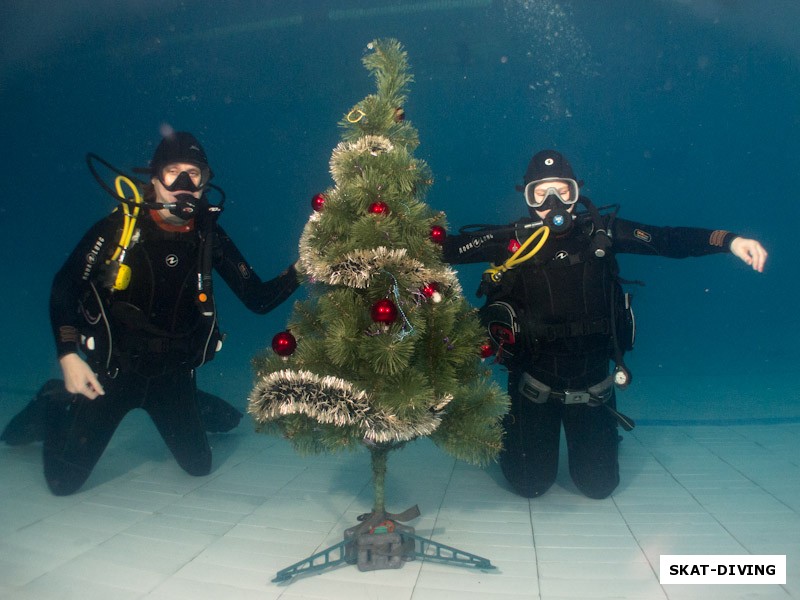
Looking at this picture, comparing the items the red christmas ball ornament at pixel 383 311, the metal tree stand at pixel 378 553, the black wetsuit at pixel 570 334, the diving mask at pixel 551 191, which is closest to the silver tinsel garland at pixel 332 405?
the red christmas ball ornament at pixel 383 311

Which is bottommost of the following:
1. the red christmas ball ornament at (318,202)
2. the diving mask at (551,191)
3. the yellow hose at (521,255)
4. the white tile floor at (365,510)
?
the white tile floor at (365,510)

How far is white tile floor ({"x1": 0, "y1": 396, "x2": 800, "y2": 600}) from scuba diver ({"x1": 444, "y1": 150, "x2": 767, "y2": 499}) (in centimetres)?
33

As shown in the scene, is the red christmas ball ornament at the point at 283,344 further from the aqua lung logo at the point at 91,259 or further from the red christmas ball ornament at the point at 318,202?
the aqua lung logo at the point at 91,259

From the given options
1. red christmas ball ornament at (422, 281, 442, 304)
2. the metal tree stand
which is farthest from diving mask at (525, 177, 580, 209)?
the metal tree stand

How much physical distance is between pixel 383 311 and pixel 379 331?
0.22 metres

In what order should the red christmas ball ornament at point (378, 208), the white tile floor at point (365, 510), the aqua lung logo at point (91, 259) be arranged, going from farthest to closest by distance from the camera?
1. the aqua lung logo at point (91, 259)
2. the white tile floor at point (365, 510)
3. the red christmas ball ornament at point (378, 208)

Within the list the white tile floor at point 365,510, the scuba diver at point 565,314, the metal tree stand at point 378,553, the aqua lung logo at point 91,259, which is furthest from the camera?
the scuba diver at point 565,314

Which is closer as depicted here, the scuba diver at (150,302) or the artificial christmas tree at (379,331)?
the artificial christmas tree at (379,331)

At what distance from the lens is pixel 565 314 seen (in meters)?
4.01

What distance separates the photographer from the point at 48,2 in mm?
26703

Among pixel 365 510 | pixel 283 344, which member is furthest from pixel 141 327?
pixel 365 510

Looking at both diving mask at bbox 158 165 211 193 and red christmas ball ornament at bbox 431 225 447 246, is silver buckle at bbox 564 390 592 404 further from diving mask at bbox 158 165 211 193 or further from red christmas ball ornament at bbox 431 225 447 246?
diving mask at bbox 158 165 211 193

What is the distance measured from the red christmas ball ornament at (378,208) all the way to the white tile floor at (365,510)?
1.88 metres

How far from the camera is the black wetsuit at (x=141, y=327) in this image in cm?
375
